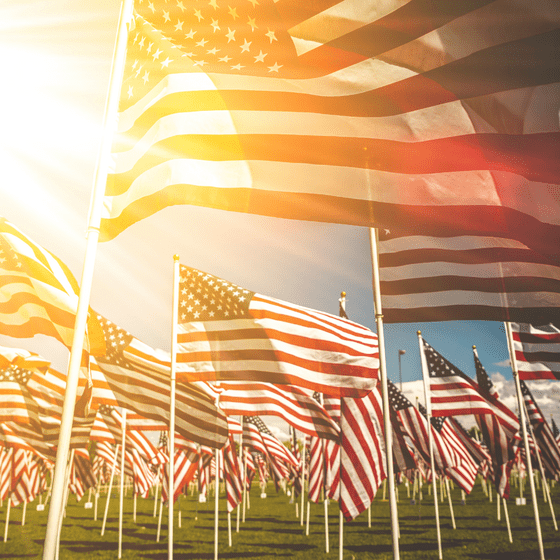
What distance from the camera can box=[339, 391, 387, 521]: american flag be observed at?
27.7 ft

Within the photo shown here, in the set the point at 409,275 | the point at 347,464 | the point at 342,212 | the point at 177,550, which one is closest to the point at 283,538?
the point at 177,550

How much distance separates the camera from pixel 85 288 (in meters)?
3.39

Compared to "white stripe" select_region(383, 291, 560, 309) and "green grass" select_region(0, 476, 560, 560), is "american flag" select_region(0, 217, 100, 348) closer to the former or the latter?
"white stripe" select_region(383, 291, 560, 309)

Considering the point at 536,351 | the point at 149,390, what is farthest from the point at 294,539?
the point at 536,351

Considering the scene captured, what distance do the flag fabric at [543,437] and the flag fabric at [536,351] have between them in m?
6.33

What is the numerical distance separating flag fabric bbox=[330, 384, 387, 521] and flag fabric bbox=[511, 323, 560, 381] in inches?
175

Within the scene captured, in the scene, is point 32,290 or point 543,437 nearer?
point 32,290

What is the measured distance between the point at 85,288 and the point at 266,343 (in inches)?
223

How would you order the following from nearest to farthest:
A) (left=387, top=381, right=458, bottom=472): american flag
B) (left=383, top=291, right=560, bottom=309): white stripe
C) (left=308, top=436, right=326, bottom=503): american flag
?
(left=383, top=291, right=560, bottom=309): white stripe → (left=308, top=436, right=326, bottom=503): american flag → (left=387, top=381, right=458, bottom=472): american flag

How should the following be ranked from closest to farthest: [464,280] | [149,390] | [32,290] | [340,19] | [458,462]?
[340,19], [464,280], [32,290], [149,390], [458,462]

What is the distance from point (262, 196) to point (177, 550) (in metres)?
15.9

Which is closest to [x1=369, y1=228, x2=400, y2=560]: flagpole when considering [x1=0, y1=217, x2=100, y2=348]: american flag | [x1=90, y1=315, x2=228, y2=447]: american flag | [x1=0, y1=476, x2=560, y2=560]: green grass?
[x1=0, y1=217, x2=100, y2=348]: american flag

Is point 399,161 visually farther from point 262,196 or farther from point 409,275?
point 409,275

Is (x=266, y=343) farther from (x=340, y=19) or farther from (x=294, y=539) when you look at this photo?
(x=294, y=539)
